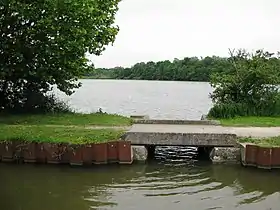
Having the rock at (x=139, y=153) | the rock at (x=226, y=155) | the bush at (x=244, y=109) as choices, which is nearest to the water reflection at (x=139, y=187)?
the rock at (x=226, y=155)

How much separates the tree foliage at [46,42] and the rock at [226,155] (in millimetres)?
8339

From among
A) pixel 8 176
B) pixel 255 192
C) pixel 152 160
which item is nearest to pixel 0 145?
pixel 8 176

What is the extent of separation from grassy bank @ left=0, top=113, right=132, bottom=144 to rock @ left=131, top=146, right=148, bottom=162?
82cm

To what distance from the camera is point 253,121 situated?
23.0 m

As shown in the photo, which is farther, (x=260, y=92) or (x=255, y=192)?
(x=260, y=92)

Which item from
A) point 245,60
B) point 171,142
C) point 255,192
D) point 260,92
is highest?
point 245,60

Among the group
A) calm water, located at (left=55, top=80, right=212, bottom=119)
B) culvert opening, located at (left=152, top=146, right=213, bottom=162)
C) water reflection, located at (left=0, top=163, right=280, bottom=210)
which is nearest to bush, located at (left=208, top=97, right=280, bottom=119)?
culvert opening, located at (left=152, top=146, right=213, bottom=162)

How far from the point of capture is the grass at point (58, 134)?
55.2ft

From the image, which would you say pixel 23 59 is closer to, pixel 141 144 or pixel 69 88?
pixel 69 88

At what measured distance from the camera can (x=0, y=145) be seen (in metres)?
16.9

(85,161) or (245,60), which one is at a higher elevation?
(245,60)

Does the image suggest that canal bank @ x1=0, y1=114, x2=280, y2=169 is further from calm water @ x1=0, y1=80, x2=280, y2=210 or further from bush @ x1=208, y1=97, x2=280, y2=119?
bush @ x1=208, y1=97, x2=280, y2=119

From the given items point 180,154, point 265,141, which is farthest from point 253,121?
point 265,141

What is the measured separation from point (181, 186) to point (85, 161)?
3947 millimetres
